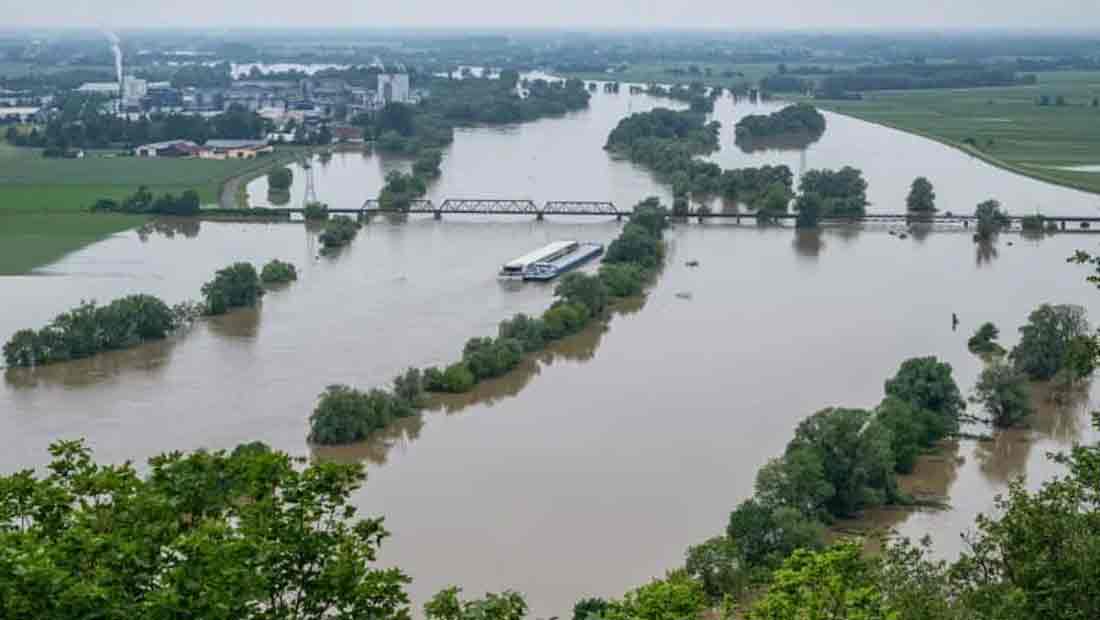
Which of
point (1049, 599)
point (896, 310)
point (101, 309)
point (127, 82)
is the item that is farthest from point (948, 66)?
point (1049, 599)

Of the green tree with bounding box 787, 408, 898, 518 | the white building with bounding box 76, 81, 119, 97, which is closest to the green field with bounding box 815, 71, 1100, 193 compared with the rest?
the green tree with bounding box 787, 408, 898, 518

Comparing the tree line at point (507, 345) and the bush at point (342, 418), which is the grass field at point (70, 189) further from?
the bush at point (342, 418)

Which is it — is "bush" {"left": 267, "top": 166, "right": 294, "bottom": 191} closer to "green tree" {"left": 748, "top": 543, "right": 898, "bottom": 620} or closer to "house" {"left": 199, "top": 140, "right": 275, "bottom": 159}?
"house" {"left": 199, "top": 140, "right": 275, "bottom": 159}

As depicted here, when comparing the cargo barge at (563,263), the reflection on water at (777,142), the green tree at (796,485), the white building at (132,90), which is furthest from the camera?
the white building at (132,90)

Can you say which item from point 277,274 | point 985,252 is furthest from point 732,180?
point 277,274

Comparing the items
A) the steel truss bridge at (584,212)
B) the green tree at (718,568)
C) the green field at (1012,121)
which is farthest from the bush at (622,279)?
the green field at (1012,121)

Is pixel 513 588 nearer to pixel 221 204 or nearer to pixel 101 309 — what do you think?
pixel 101 309

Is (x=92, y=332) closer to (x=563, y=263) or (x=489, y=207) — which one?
(x=563, y=263)
